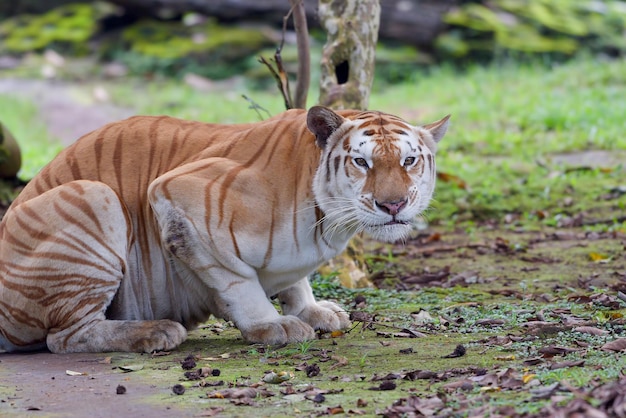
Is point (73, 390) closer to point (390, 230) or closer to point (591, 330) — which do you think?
point (390, 230)

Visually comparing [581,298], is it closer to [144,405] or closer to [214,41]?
Result: [144,405]

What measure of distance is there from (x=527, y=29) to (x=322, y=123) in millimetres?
13717

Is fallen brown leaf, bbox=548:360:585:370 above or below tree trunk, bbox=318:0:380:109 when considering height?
below

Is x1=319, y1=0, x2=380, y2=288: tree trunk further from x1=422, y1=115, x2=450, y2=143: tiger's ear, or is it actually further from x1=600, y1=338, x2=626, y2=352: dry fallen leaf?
x1=600, y1=338, x2=626, y2=352: dry fallen leaf

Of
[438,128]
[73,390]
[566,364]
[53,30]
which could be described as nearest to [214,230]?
[73,390]

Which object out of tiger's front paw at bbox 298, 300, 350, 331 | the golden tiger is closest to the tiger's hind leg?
the golden tiger

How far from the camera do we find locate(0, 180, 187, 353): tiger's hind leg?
5.25 m

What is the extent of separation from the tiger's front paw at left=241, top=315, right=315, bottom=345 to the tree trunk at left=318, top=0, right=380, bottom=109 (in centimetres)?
244

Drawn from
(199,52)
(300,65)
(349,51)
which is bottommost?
(199,52)

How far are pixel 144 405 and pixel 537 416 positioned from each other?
1.65 meters

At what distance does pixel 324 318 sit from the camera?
5531mm

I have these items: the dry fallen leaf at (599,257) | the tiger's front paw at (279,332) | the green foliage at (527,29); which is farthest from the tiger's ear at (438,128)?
the green foliage at (527,29)

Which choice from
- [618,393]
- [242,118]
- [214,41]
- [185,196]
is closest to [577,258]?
[185,196]

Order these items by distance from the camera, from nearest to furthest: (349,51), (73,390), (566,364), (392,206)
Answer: (566,364) < (73,390) < (392,206) < (349,51)
